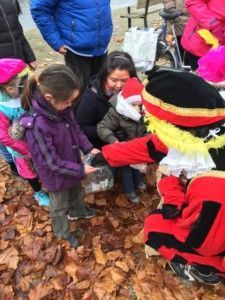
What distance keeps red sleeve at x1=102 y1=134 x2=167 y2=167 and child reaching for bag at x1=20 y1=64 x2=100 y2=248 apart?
0.29 meters

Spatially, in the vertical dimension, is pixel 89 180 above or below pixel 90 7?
below

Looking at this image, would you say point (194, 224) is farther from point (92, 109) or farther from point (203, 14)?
point (203, 14)

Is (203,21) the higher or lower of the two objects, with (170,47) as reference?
higher

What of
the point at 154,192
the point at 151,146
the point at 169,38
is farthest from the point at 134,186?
the point at 169,38

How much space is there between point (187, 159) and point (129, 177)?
135 centimetres

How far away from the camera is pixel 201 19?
11.8 ft

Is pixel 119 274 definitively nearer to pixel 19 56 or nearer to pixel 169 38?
pixel 19 56

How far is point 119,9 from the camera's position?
10.1m

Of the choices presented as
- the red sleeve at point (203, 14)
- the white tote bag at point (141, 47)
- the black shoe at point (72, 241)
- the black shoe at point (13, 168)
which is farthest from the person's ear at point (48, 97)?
the white tote bag at point (141, 47)

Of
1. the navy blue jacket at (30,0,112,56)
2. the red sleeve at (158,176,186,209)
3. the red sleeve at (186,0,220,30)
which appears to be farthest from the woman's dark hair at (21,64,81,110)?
the red sleeve at (186,0,220,30)

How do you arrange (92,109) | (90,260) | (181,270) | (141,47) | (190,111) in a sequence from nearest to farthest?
(190,111), (181,270), (90,260), (92,109), (141,47)

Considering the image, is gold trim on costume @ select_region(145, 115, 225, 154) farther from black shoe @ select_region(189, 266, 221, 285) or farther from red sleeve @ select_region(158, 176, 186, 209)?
black shoe @ select_region(189, 266, 221, 285)

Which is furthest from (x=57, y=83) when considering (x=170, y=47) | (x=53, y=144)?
(x=170, y=47)

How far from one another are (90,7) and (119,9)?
6.94 metres
